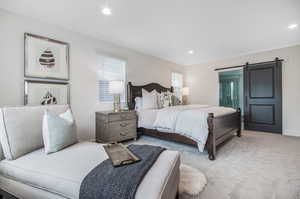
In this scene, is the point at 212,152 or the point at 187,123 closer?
the point at 212,152

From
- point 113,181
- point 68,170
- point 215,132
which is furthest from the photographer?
point 215,132

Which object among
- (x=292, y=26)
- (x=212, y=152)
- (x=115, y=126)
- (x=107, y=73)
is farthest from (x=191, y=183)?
(x=292, y=26)

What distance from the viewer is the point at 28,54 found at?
251 cm

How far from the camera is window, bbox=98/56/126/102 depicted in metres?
3.59

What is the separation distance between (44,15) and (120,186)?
292cm

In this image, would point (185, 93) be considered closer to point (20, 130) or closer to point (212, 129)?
point (212, 129)

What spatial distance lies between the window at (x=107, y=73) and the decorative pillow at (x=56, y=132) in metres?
1.85

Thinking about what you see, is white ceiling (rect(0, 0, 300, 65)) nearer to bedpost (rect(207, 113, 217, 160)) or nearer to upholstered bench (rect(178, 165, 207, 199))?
bedpost (rect(207, 113, 217, 160))

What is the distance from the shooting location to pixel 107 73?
372cm

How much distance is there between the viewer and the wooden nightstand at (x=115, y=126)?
312 cm

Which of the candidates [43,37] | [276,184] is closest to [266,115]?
[276,184]

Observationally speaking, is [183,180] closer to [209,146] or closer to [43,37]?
[209,146]

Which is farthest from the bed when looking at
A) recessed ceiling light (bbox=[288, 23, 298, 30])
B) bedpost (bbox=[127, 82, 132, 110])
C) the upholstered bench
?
recessed ceiling light (bbox=[288, 23, 298, 30])

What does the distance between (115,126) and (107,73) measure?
1.36 m
